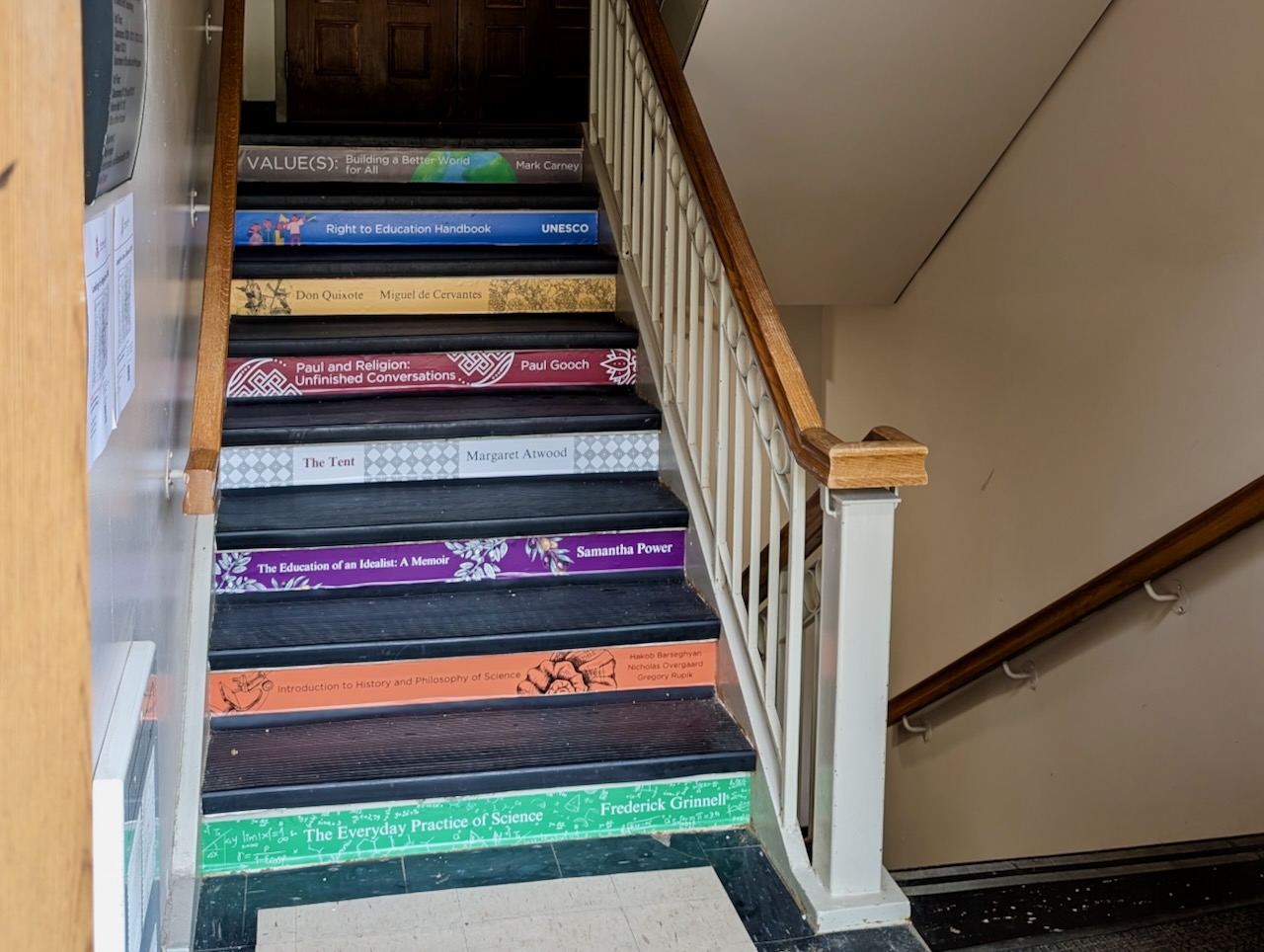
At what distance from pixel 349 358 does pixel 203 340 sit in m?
1.14

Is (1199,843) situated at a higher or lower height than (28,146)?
lower

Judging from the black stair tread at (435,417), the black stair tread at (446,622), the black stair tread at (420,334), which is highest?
the black stair tread at (420,334)

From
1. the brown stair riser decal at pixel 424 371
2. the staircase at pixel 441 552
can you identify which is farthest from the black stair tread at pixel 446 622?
the brown stair riser decal at pixel 424 371

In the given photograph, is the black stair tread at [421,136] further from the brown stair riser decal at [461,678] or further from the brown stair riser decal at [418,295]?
the brown stair riser decal at [461,678]

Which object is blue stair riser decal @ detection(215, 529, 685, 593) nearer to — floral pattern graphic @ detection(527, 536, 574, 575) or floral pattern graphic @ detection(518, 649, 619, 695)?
floral pattern graphic @ detection(527, 536, 574, 575)

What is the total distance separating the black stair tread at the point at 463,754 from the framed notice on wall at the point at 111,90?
1402mm

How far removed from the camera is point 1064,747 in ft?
12.5

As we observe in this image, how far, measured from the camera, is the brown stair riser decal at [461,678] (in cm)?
291

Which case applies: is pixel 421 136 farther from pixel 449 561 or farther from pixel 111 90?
pixel 111 90

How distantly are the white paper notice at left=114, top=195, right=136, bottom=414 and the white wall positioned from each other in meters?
0.04

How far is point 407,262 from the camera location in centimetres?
400

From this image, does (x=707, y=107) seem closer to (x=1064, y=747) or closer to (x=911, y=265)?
(x=911, y=265)

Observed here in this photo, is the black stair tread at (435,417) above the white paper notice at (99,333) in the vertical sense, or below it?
below

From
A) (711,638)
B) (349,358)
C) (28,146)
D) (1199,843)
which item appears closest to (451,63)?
(349,358)
